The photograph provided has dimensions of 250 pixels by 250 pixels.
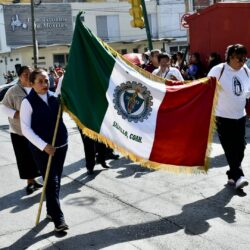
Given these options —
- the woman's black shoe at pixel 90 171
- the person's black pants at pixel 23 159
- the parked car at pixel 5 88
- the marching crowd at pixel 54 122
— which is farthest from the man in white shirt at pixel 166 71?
the parked car at pixel 5 88

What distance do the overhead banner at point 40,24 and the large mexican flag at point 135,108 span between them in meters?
38.4

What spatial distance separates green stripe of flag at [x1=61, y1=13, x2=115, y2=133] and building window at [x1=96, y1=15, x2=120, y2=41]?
40002 mm

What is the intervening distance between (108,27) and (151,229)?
41.5m

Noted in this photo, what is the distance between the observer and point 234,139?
588 cm

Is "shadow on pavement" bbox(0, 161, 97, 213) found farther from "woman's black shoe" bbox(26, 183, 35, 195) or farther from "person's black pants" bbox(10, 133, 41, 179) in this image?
"person's black pants" bbox(10, 133, 41, 179)

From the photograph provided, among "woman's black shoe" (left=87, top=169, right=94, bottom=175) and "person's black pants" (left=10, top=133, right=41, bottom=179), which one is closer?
"person's black pants" (left=10, top=133, right=41, bottom=179)

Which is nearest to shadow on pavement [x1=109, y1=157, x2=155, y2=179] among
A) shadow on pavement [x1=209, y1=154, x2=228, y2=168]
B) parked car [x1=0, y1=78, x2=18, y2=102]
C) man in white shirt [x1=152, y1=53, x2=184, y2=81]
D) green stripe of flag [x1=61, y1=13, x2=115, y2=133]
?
shadow on pavement [x1=209, y1=154, x2=228, y2=168]

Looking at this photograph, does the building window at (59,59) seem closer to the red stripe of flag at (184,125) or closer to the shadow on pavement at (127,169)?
the shadow on pavement at (127,169)

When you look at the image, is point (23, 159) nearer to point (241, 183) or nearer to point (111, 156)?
point (111, 156)

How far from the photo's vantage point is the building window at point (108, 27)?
44.7 metres

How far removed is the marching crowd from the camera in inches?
189

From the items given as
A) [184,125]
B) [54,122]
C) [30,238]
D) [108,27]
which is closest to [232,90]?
[184,125]

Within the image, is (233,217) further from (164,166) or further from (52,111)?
(52,111)

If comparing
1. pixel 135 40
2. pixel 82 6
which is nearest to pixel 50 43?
pixel 82 6
